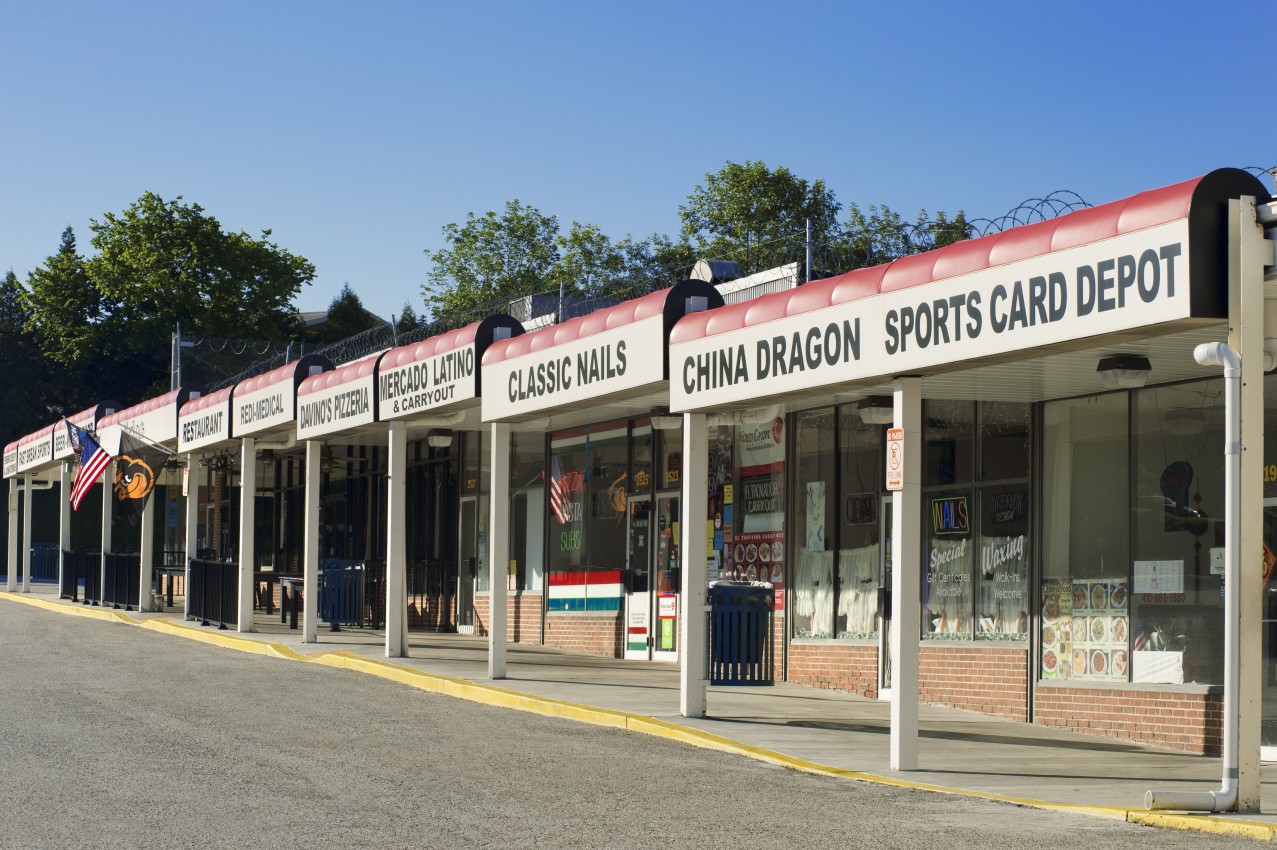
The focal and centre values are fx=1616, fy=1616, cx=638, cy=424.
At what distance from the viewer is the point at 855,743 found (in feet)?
45.4

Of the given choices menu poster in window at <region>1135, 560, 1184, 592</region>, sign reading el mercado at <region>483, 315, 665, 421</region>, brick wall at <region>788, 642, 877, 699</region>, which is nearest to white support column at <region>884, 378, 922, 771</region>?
menu poster in window at <region>1135, 560, 1184, 592</region>

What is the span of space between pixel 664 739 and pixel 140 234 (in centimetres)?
5962

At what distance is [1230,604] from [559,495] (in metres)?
15.6

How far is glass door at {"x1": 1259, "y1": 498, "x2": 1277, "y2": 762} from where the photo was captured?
43.1 ft

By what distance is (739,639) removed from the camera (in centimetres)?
1644

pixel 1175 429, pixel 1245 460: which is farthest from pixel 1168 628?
pixel 1245 460

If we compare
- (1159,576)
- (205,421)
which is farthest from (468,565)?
(1159,576)

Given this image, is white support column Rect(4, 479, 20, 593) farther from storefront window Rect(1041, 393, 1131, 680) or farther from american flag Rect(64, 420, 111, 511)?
storefront window Rect(1041, 393, 1131, 680)

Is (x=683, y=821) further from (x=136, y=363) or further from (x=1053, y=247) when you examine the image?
(x=136, y=363)

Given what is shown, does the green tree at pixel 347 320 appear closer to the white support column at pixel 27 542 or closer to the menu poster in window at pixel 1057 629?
the white support column at pixel 27 542

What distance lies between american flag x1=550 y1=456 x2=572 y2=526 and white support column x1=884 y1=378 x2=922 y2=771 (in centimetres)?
1233

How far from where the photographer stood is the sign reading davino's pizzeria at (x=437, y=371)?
2002 centimetres

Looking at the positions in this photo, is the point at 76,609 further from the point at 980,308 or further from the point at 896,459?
the point at 980,308

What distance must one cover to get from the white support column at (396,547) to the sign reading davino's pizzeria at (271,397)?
143 inches
